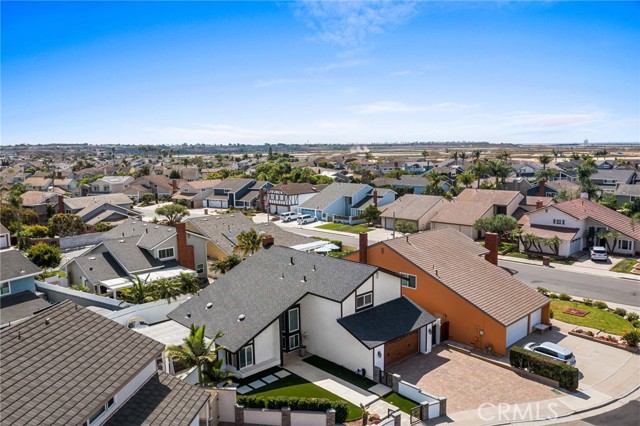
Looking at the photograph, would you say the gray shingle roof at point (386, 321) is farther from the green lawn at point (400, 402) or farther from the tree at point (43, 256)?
the tree at point (43, 256)

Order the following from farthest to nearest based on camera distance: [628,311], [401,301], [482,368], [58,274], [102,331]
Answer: [58,274], [628,311], [401,301], [482,368], [102,331]

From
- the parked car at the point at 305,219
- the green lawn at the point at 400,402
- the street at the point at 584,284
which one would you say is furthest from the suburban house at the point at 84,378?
the parked car at the point at 305,219

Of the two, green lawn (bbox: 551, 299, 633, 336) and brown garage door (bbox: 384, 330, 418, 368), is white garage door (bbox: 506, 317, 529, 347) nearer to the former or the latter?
green lawn (bbox: 551, 299, 633, 336)

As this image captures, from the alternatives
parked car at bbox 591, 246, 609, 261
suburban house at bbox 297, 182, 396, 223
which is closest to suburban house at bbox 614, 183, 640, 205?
parked car at bbox 591, 246, 609, 261

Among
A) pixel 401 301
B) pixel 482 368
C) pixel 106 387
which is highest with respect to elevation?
pixel 106 387

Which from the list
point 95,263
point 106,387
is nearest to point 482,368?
point 106,387

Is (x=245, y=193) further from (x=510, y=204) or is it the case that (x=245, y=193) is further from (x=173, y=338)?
(x=173, y=338)
